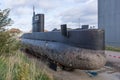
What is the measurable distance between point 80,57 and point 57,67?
224 cm

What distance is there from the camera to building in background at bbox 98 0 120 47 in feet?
79.5

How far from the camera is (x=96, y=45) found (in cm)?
716

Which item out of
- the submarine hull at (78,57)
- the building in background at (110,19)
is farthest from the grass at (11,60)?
the building in background at (110,19)

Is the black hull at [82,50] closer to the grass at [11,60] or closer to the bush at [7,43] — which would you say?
the grass at [11,60]

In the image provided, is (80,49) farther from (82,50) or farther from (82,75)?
(82,75)

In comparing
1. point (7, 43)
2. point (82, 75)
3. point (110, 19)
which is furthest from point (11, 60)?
point (110, 19)

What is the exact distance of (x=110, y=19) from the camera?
2592 cm

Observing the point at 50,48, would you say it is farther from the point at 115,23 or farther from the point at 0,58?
the point at 115,23

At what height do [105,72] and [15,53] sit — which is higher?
[15,53]

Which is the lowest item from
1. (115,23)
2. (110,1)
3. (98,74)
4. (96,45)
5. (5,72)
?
(98,74)

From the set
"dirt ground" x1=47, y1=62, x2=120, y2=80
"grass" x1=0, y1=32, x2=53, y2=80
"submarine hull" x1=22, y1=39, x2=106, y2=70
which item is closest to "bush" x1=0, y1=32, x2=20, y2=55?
"grass" x1=0, y1=32, x2=53, y2=80

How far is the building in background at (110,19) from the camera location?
79.5 feet

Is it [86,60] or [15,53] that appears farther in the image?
[15,53]

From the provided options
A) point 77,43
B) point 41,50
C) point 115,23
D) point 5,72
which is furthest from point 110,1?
point 5,72
